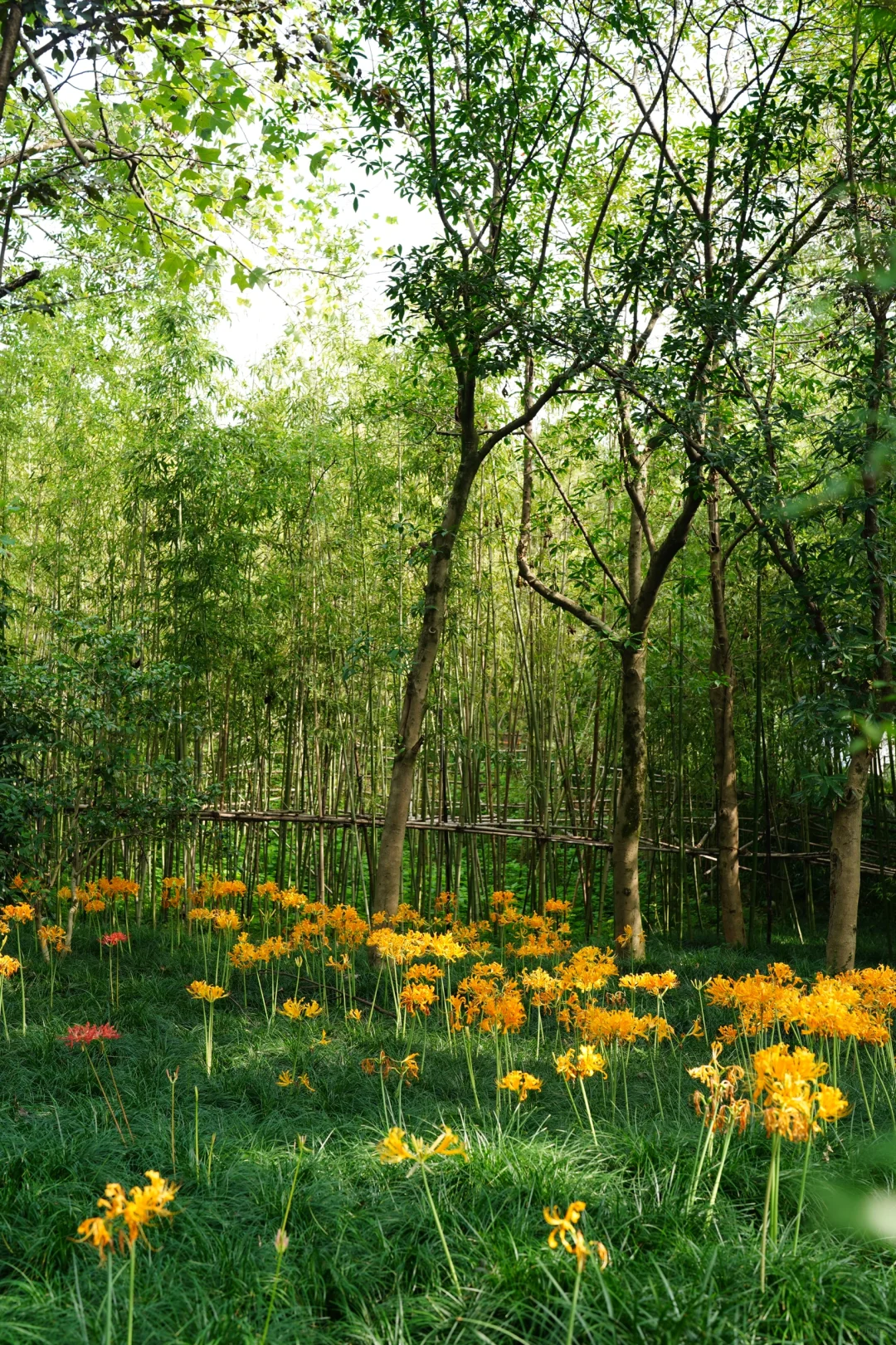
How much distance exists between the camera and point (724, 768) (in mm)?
5879

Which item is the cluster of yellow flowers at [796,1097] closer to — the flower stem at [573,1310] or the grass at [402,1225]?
the grass at [402,1225]

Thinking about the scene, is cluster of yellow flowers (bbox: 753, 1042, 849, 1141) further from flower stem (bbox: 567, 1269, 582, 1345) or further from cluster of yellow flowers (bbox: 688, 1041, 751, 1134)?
flower stem (bbox: 567, 1269, 582, 1345)

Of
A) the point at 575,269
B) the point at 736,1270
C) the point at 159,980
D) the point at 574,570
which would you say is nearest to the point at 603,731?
the point at 574,570

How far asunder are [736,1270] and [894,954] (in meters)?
4.53

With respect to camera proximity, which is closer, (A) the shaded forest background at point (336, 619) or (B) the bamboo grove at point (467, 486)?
(B) the bamboo grove at point (467, 486)

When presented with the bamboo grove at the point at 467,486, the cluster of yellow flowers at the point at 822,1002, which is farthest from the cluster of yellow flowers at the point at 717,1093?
the bamboo grove at the point at 467,486

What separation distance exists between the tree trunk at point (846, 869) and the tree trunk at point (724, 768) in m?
1.43

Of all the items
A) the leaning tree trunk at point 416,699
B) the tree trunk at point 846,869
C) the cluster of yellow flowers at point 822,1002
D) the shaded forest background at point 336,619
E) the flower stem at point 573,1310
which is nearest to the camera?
the flower stem at point 573,1310

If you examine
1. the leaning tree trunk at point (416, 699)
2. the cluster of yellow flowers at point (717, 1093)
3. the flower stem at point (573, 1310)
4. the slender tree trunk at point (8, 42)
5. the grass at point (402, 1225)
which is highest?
the slender tree trunk at point (8, 42)

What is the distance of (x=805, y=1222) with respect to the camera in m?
2.05

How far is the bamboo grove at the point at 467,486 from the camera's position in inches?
159

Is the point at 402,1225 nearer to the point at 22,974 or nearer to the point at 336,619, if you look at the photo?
the point at 22,974

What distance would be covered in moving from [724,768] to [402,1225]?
4307 mm

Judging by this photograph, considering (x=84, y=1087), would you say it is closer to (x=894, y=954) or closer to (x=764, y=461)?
(x=764, y=461)
